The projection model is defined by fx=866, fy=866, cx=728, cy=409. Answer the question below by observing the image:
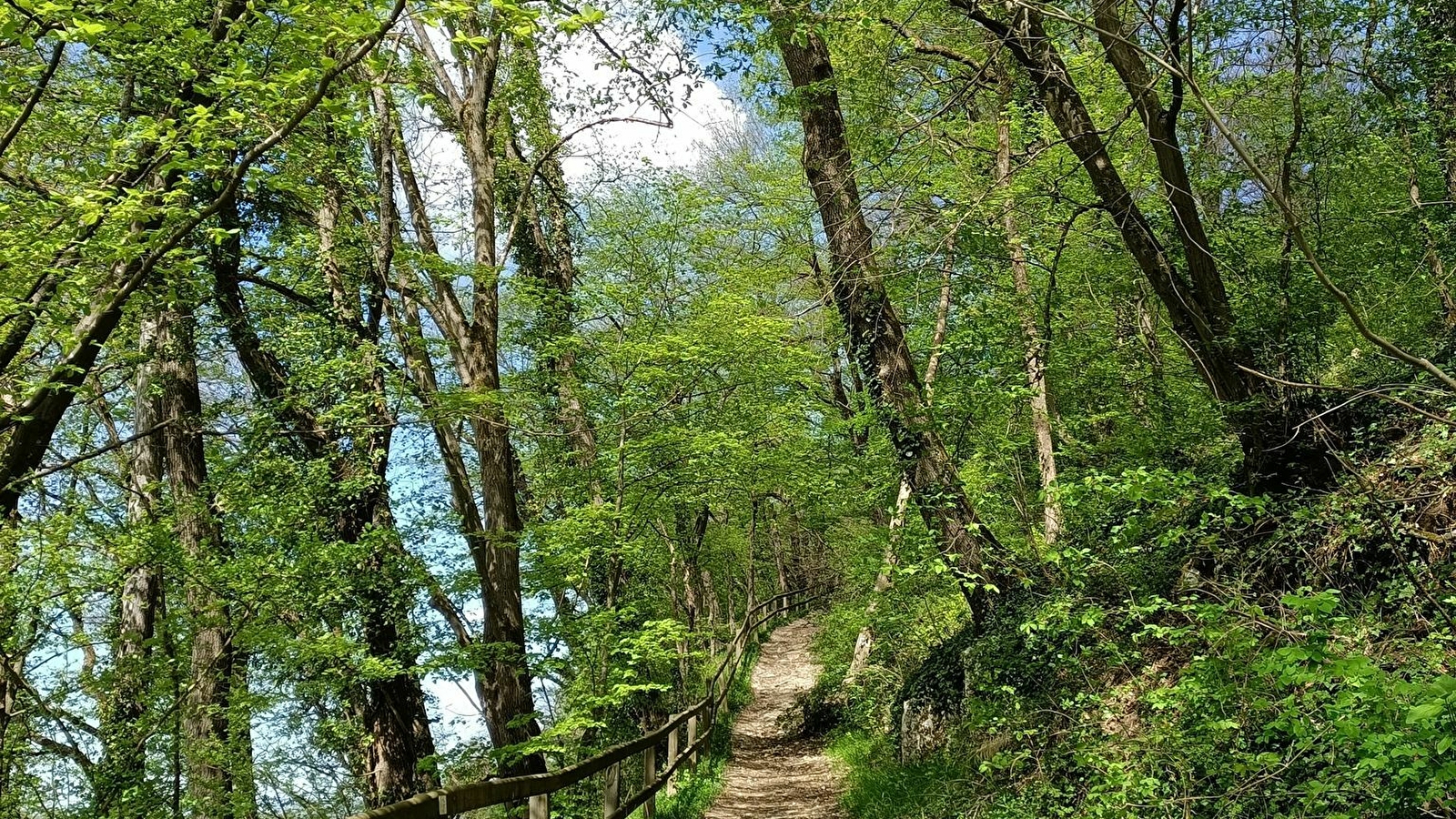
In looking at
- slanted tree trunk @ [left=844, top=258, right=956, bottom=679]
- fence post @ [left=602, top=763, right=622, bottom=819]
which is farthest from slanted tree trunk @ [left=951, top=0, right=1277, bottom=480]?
fence post @ [left=602, top=763, right=622, bottom=819]

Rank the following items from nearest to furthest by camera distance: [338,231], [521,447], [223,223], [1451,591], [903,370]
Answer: [1451,591], [903,370], [223,223], [338,231], [521,447]

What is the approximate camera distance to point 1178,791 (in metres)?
4.67

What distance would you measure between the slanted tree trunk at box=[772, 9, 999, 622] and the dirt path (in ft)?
11.1

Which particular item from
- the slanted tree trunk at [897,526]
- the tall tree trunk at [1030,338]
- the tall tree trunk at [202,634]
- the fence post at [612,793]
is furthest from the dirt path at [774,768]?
the tall tree trunk at [202,634]

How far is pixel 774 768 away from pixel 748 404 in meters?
5.54

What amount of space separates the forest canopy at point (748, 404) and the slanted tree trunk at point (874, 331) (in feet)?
0.17

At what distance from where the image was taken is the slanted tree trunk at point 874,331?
7.46 metres

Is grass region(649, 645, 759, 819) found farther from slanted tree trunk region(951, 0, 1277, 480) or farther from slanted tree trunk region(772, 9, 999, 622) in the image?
slanted tree trunk region(951, 0, 1277, 480)

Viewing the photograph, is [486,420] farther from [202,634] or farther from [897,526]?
[897,526]

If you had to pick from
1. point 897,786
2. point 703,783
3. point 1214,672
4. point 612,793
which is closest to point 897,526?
point 897,786

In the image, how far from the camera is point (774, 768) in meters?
13.1

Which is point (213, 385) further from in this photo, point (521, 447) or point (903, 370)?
point (903, 370)

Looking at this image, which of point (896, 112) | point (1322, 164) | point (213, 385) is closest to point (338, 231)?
point (896, 112)

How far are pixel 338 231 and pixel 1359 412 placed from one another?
32.6 feet
